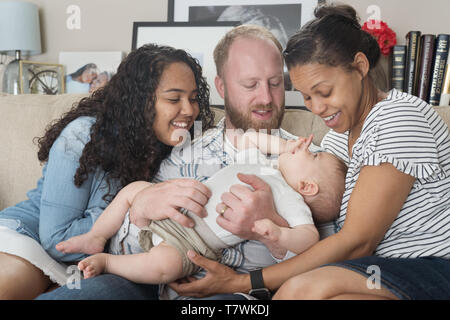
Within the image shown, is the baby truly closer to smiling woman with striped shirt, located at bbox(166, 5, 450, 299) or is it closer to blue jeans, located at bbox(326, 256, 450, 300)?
smiling woman with striped shirt, located at bbox(166, 5, 450, 299)

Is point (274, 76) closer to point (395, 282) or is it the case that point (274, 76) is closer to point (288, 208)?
point (288, 208)

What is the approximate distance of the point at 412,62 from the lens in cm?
144

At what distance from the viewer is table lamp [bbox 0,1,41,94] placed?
1.88 m

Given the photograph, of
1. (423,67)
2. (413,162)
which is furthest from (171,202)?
(423,67)

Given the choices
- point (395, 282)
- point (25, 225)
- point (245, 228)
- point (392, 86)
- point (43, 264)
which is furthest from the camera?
point (392, 86)

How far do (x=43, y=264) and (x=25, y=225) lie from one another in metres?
0.19

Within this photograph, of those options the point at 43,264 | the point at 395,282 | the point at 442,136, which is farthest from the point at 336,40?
the point at 43,264

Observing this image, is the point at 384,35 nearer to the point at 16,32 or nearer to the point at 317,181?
the point at 317,181

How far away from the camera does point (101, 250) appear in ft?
3.84

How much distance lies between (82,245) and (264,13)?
2.94 ft

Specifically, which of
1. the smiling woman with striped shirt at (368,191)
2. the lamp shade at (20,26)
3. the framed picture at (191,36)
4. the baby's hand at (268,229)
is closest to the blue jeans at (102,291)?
the smiling woman with striped shirt at (368,191)

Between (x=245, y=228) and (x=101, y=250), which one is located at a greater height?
(x=245, y=228)

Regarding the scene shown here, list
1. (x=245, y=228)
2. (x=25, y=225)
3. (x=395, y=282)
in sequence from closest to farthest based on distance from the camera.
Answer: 1. (x=395, y=282)
2. (x=245, y=228)
3. (x=25, y=225)

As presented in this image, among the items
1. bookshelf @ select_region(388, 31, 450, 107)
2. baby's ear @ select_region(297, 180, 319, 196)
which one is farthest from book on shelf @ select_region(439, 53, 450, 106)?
baby's ear @ select_region(297, 180, 319, 196)
